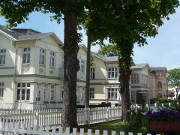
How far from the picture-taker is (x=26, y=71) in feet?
92.7

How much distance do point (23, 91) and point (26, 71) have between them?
7.81ft

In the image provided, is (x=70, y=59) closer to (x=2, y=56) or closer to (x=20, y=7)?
(x=20, y=7)

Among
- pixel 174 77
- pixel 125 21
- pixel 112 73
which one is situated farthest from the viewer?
pixel 174 77

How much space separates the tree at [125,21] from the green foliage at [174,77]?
204 ft

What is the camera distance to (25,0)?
Answer: 41.7 feet

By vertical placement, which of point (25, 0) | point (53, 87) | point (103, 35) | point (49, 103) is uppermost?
Result: point (25, 0)

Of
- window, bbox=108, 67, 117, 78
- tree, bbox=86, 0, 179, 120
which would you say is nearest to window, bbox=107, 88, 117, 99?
window, bbox=108, 67, 117, 78

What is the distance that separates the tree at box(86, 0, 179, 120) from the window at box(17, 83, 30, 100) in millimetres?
13194

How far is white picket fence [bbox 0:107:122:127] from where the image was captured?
10.0 metres

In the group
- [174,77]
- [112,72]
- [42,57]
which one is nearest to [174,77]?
[174,77]

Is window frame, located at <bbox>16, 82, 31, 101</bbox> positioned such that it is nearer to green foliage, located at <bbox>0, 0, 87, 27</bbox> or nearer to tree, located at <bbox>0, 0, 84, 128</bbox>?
green foliage, located at <bbox>0, 0, 87, 27</bbox>

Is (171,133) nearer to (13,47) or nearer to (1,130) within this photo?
(1,130)

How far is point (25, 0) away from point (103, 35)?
19.1ft

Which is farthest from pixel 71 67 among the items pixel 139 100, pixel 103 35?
pixel 103 35
